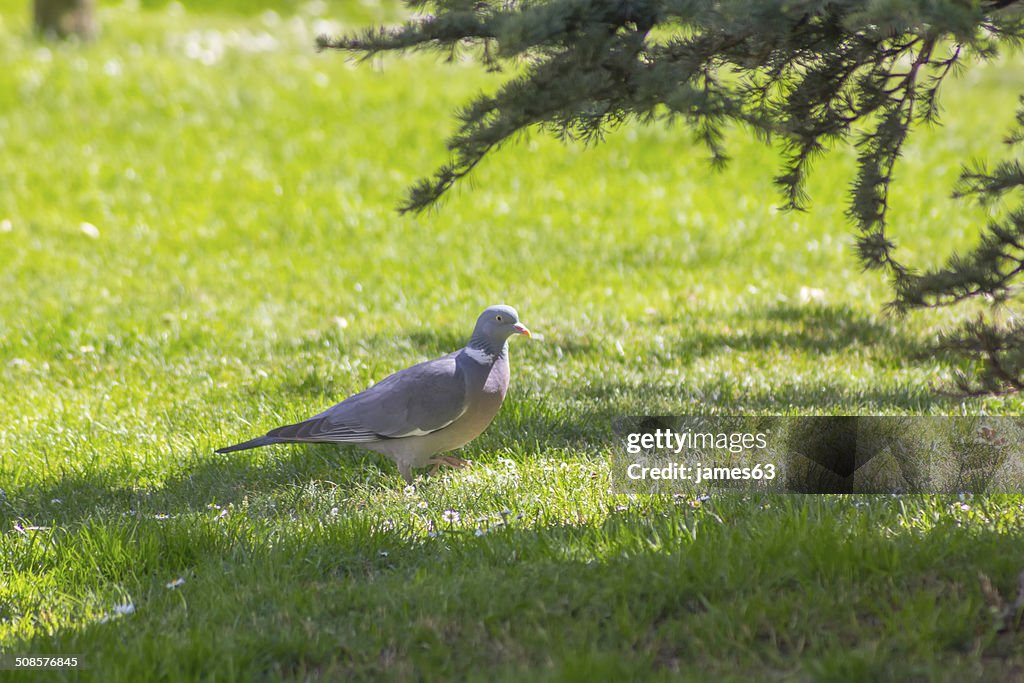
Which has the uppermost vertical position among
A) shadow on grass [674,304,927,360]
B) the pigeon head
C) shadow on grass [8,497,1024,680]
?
the pigeon head

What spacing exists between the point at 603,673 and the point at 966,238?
272 inches

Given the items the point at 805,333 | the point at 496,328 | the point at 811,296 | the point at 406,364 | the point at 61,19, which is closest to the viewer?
the point at 496,328

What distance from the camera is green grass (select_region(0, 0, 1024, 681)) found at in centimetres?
325

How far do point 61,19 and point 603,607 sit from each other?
12.3 metres

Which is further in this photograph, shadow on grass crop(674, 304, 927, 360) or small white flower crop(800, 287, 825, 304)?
small white flower crop(800, 287, 825, 304)

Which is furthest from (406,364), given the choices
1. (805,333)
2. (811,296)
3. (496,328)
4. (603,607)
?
(603,607)

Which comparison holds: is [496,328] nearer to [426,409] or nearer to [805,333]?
[426,409]

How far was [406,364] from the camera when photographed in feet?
20.4

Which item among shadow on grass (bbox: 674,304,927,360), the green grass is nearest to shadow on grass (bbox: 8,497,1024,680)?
the green grass

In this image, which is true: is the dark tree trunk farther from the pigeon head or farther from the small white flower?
the pigeon head

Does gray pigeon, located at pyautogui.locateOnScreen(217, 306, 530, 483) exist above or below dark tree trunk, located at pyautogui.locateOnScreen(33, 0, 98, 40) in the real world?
below

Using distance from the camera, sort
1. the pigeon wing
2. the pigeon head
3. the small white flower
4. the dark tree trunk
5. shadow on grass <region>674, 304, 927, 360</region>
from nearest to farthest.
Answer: the pigeon wing
the pigeon head
shadow on grass <region>674, 304, 927, 360</region>
the small white flower
the dark tree trunk

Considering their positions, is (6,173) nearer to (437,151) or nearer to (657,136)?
(437,151)

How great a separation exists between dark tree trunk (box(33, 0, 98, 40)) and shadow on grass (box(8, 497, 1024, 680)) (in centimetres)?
1117
